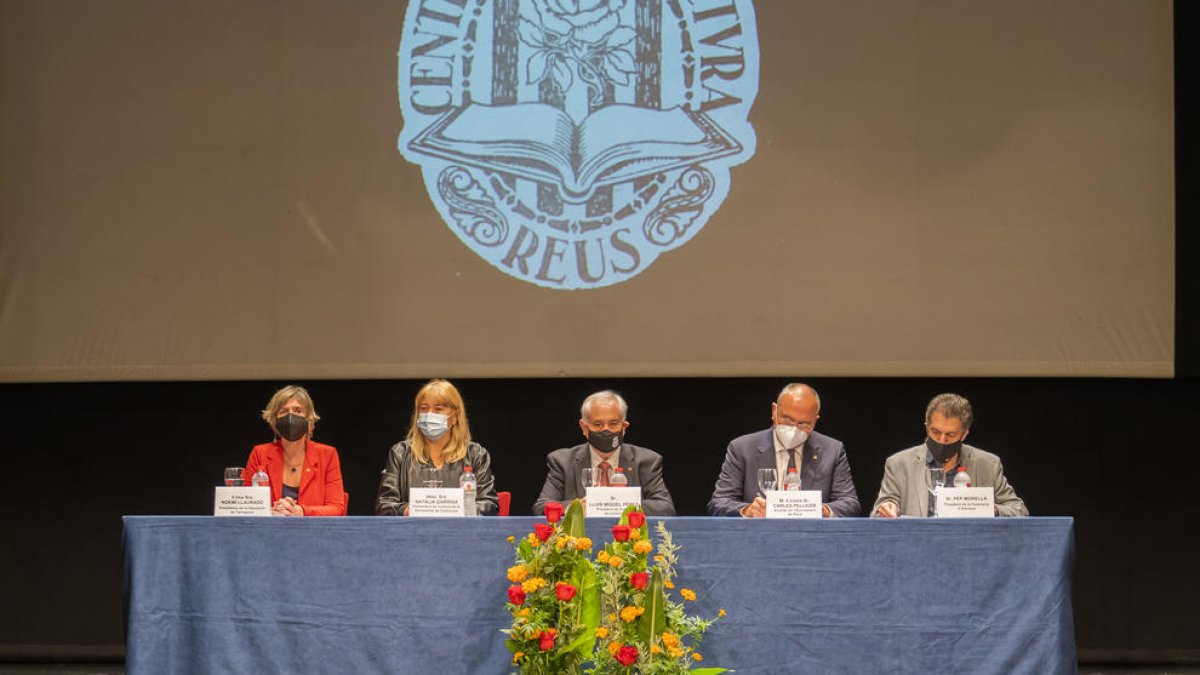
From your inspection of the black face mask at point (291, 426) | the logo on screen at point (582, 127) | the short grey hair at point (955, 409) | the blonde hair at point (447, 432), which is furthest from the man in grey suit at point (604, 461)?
the logo on screen at point (582, 127)

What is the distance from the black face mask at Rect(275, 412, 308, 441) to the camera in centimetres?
405

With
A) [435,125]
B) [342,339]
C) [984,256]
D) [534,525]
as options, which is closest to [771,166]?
[984,256]

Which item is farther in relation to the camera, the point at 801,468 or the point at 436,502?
the point at 801,468

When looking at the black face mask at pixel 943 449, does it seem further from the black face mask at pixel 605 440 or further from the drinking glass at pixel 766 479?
the black face mask at pixel 605 440

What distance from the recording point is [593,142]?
505 centimetres

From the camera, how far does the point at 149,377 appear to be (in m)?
5.13

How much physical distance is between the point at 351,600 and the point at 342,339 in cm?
220

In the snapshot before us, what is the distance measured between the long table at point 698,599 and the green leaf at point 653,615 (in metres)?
0.32

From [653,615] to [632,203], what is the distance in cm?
266

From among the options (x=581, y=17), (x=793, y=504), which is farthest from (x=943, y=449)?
(x=581, y=17)

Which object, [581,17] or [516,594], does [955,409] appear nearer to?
[516,594]

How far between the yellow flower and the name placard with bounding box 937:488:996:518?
122 cm

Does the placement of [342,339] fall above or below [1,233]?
below

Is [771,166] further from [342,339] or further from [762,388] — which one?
[342,339]
